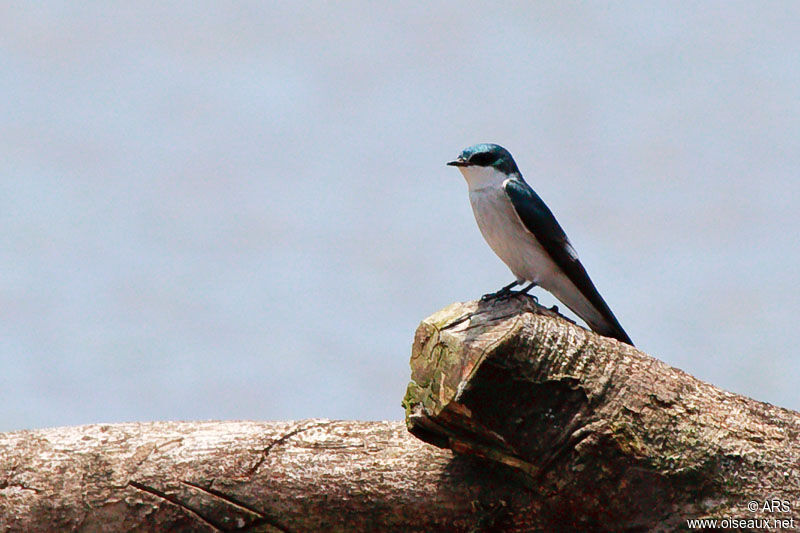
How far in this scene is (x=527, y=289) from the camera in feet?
21.1

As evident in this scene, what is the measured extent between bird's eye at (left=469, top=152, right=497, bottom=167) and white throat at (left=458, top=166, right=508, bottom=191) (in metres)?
0.04

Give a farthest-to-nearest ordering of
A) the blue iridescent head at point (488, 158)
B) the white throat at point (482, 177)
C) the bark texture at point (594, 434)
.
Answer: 1. the blue iridescent head at point (488, 158)
2. the white throat at point (482, 177)
3. the bark texture at point (594, 434)

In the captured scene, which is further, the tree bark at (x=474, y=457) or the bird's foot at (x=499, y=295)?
the bird's foot at (x=499, y=295)

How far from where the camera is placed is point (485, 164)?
682cm

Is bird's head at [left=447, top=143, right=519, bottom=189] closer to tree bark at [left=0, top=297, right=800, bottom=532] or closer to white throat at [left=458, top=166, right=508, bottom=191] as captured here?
white throat at [left=458, top=166, right=508, bottom=191]

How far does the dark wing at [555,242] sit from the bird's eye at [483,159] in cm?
32

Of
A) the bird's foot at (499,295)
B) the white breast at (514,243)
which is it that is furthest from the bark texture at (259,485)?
the white breast at (514,243)

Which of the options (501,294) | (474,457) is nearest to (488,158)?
(501,294)

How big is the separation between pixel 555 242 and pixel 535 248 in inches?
5.5

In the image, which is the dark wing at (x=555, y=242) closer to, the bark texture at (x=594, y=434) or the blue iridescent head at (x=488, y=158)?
the blue iridescent head at (x=488, y=158)

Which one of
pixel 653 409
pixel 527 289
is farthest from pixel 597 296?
pixel 653 409

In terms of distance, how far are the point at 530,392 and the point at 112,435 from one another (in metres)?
2.24

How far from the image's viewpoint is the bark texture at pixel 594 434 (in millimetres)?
4371

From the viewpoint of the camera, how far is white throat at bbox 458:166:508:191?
672 centimetres
